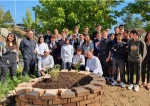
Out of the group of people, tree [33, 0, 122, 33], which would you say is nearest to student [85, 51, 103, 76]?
the group of people

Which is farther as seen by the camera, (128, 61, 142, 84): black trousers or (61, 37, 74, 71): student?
(61, 37, 74, 71): student

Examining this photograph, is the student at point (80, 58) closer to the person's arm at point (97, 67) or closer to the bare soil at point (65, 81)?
the person's arm at point (97, 67)

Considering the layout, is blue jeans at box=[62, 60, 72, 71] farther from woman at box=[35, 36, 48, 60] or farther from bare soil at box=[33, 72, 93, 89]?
bare soil at box=[33, 72, 93, 89]

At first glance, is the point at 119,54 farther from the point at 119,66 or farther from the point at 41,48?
the point at 41,48

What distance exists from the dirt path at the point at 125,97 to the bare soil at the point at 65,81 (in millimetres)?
707

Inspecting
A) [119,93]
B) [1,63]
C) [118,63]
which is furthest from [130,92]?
[1,63]

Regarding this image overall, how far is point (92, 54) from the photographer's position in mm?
7391

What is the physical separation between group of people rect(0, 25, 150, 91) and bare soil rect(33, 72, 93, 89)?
54cm

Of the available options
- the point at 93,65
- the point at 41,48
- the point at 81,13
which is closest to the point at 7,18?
the point at 81,13

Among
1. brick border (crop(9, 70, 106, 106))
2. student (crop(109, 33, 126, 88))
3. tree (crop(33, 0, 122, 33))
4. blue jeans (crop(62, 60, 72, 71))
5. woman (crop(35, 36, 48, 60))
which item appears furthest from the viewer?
tree (crop(33, 0, 122, 33))

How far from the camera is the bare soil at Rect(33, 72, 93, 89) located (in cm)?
526

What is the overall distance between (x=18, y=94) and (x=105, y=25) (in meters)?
12.7

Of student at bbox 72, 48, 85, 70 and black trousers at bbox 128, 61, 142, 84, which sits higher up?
student at bbox 72, 48, 85, 70

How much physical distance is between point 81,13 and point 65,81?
12244mm
